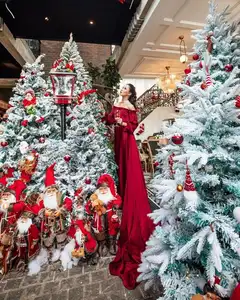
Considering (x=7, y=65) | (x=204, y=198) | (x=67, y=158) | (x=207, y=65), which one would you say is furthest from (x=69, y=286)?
(x=7, y=65)

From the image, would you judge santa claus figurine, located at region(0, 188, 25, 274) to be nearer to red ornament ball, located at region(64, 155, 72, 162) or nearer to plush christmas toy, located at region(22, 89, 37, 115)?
red ornament ball, located at region(64, 155, 72, 162)

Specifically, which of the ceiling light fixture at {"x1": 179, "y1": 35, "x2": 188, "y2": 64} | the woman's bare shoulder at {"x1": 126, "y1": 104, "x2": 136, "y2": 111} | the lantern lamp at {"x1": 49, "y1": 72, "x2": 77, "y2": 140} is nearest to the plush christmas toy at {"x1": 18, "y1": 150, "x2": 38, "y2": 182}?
the lantern lamp at {"x1": 49, "y1": 72, "x2": 77, "y2": 140}

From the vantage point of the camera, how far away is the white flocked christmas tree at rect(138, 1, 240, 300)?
3.16 ft

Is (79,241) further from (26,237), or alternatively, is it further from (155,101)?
(155,101)

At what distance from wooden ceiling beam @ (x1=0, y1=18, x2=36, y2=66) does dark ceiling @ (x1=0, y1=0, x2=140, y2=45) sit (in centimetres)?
17

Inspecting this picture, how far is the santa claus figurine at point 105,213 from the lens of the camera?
6.29 ft

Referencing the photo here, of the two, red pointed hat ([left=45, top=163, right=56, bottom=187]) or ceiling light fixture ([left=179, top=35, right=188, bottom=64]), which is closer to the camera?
red pointed hat ([left=45, top=163, right=56, bottom=187])

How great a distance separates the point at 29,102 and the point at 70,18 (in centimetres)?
261

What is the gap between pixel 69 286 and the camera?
62.0 inches

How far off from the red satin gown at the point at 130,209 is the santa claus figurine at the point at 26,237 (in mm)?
813

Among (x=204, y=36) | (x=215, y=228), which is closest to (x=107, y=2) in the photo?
(x=204, y=36)

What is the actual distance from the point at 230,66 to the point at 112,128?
60.2 inches

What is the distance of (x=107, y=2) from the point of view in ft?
11.4

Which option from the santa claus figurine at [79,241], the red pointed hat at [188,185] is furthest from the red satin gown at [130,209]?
the red pointed hat at [188,185]
